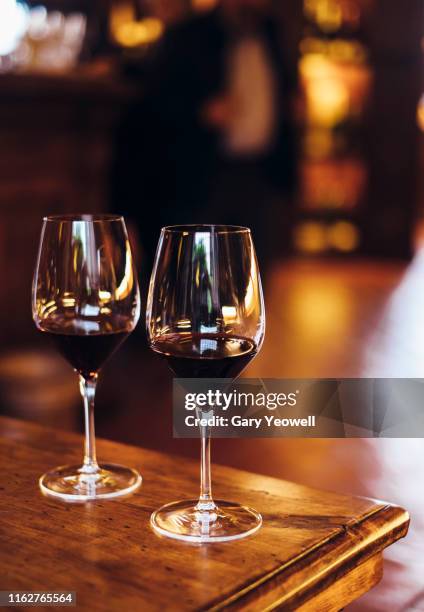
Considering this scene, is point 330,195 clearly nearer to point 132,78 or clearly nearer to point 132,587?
point 132,78

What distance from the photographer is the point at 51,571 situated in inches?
26.5

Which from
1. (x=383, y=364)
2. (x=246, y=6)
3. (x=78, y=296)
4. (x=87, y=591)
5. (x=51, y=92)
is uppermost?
(x=246, y=6)

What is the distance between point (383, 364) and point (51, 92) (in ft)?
5.31

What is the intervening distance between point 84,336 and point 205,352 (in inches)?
5.7

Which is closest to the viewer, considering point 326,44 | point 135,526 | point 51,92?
point 135,526

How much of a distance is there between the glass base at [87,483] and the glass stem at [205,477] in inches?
3.9

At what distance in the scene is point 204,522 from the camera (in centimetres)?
75

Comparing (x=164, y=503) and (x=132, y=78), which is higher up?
(x=132, y=78)

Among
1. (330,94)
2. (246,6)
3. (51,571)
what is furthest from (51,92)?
(330,94)

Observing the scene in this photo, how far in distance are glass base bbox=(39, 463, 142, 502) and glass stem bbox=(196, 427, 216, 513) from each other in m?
0.10

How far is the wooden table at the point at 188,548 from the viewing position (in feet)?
2.13

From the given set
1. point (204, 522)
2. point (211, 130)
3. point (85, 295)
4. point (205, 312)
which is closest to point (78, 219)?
point (85, 295)

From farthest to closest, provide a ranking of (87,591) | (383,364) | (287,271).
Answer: (287,271), (383,364), (87,591)

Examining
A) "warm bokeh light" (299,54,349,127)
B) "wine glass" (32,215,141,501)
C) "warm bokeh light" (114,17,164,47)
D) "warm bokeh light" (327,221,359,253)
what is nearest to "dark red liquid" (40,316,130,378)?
"wine glass" (32,215,141,501)
